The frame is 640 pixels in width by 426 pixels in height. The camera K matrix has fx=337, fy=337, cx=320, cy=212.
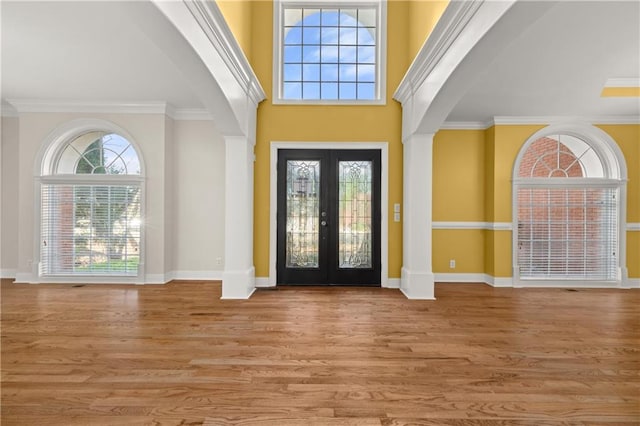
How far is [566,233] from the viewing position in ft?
18.1

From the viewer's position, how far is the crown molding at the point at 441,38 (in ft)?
9.09

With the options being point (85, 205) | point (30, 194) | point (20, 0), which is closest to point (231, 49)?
point (20, 0)

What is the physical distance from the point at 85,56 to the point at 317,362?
421 cm

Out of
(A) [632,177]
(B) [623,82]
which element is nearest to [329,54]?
(B) [623,82]

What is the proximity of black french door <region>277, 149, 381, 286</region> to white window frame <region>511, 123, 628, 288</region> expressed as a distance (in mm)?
2250

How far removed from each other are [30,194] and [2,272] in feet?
4.90

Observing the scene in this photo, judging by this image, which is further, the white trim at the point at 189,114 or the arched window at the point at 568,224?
the white trim at the point at 189,114

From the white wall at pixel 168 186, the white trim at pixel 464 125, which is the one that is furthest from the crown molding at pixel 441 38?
the white wall at pixel 168 186

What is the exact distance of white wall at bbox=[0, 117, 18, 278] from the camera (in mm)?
5711

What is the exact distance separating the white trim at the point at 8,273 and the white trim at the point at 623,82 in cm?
962

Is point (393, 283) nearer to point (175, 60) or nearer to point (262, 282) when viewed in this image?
point (262, 282)

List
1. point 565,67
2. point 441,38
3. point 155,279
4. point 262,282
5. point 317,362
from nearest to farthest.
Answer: point 317,362 < point 441,38 < point 565,67 < point 262,282 < point 155,279

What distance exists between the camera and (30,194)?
5484 mm

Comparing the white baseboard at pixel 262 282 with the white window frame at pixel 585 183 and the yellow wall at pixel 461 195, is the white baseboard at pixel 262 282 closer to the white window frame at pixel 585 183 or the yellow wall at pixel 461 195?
the yellow wall at pixel 461 195
